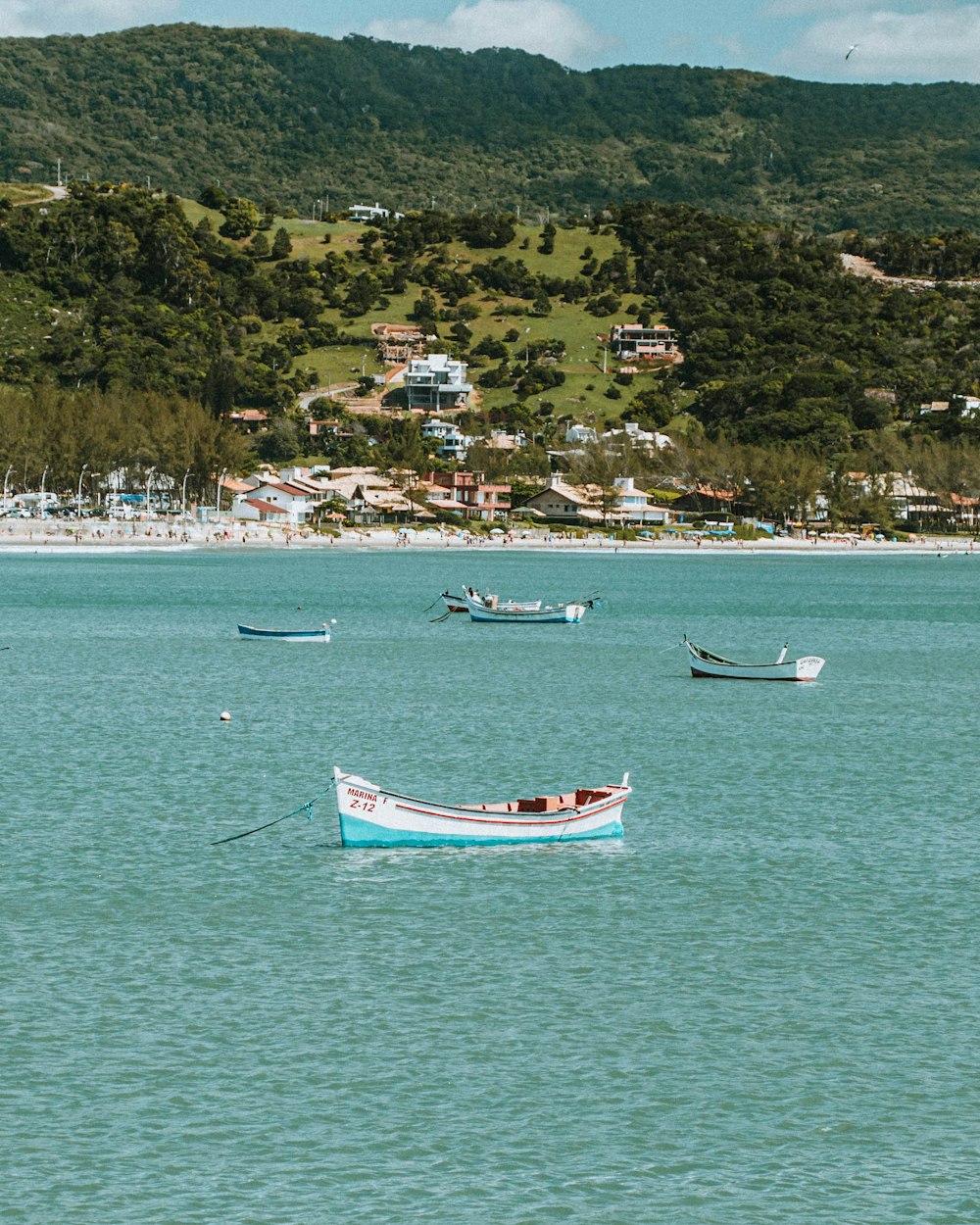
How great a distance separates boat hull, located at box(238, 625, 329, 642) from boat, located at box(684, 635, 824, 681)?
72.9 ft

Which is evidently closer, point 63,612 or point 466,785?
point 466,785

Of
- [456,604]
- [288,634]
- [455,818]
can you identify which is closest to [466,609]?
[456,604]

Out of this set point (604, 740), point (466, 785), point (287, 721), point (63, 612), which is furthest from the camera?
point (63, 612)

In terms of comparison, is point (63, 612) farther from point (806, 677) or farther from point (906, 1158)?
point (906, 1158)

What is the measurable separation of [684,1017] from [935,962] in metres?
5.45

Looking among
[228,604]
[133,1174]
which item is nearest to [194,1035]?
[133,1174]

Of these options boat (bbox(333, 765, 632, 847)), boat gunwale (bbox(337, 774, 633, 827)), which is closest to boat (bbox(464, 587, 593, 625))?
boat (bbox(333, 765, 632, 847))

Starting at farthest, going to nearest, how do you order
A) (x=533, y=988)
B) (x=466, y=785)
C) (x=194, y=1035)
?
(x=466, y=785) → (x=533, y=988) → (x=194, y=1035)

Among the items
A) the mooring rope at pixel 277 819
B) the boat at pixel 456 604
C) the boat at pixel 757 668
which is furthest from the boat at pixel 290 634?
the mooring rope at pixel 277 819

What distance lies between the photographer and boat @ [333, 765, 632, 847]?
3422cm

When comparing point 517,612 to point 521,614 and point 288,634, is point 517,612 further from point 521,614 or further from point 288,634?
point 288,634

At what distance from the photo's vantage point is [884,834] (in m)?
38.8

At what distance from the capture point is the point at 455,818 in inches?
1355

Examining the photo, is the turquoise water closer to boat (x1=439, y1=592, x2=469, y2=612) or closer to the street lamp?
boat (x1=439, y1=592, x2=469, y2=612)
